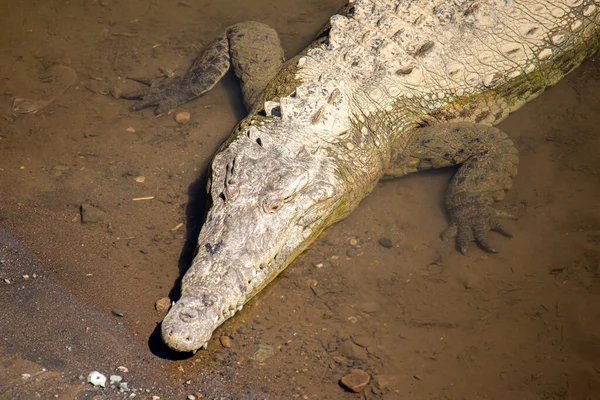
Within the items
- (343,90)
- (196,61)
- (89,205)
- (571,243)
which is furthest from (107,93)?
(571,243)

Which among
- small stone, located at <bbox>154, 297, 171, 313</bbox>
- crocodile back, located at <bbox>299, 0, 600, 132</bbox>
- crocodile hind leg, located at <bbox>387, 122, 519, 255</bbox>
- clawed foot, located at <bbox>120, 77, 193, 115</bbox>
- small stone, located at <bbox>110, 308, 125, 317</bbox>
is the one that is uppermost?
crocodile back, located at <bbox>299, 0, 600, 132</bbox>

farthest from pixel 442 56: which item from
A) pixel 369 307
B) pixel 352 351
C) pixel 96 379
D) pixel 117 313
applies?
pixel 96 379

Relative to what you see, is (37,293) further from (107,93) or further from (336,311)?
(107,93)

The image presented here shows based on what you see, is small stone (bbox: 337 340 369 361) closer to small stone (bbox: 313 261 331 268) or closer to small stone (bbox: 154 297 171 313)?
small stone (bbox: 313 261 331 268)

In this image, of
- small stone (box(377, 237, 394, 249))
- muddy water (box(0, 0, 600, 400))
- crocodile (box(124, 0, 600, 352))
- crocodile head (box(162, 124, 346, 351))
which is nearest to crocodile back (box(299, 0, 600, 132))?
crocodile (box(124, 0, 600, 352))

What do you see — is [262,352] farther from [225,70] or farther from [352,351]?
[225,70]
